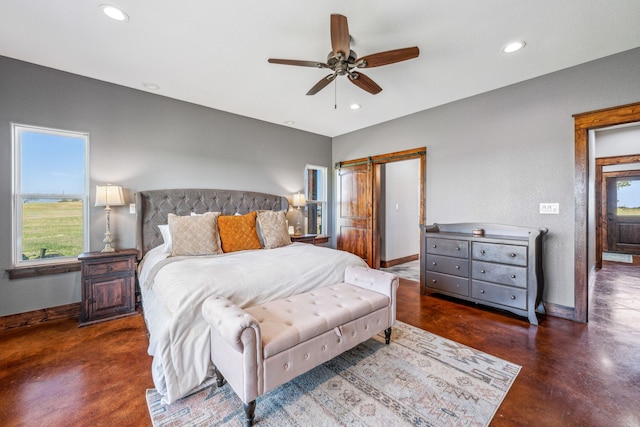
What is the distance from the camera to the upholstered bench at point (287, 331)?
1.49 metres

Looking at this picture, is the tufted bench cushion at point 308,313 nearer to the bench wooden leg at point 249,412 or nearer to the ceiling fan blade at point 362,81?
the bench wooden leg at point 249,412

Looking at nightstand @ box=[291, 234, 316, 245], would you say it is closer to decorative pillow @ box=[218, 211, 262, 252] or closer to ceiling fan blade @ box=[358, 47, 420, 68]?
decorative pillow @ box=[218, 211, 262, 252]

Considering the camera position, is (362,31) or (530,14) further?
(362,31)

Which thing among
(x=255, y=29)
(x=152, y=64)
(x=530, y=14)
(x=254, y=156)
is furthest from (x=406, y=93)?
(x=152, y=64)

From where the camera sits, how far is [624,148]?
514 centimetres

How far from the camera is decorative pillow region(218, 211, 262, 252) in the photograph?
3184 mm

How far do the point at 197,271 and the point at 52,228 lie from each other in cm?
235

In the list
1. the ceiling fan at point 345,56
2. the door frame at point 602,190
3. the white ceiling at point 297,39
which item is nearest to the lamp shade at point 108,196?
the white ceiling at point 297,39

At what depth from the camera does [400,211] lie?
19.5 ft

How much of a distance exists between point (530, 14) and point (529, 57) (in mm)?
790

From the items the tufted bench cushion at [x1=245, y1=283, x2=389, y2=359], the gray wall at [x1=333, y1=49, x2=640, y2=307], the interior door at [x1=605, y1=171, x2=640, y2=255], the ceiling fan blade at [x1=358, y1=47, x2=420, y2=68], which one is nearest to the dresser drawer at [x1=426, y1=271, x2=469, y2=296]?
the gray wall at [x1=333, y1=49, x2=640, y2=307]

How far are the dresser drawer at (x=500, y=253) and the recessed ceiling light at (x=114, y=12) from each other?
4210 millimetres

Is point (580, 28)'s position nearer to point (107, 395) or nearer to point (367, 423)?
point (367, 423)

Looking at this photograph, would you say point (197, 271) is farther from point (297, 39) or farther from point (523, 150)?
point (523, 150)
